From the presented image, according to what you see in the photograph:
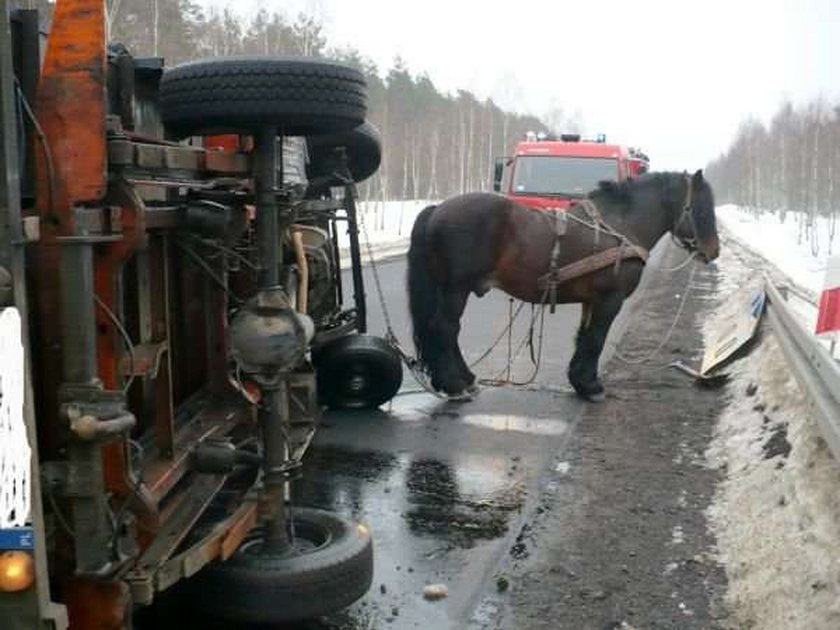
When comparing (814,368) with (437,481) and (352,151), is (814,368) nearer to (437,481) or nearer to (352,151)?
(437,481)

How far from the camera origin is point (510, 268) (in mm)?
8070

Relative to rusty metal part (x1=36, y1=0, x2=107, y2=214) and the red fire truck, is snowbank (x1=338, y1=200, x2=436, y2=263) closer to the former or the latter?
the red fire truck

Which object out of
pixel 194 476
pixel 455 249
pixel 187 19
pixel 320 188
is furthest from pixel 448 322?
pixel 187 19

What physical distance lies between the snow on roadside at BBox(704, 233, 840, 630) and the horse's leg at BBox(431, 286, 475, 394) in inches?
87.1

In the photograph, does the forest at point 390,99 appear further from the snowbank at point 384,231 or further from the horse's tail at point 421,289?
the horse's tail at point 421,289

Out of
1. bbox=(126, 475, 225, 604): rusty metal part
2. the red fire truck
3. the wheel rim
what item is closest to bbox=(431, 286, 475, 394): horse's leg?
the wheel rim

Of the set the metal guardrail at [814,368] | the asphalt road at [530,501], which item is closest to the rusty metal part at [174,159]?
the asphalt road at [530,501]

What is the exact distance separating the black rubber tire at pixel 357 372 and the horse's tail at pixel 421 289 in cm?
70

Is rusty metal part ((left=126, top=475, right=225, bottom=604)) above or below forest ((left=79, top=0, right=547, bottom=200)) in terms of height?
below

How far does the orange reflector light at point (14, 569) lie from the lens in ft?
7.34

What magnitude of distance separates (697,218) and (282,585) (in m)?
6.54

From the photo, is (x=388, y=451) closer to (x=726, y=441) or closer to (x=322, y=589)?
(x=726, y=441)

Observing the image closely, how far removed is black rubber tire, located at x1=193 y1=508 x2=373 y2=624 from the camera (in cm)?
335

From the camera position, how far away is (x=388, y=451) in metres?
6.52
